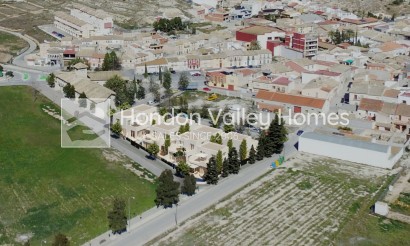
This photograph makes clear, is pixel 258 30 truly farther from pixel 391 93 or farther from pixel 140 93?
pixel 391 93

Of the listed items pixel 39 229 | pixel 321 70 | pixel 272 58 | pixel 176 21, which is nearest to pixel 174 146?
pixel 39 229

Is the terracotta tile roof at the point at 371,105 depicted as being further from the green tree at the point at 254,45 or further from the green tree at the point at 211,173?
the green tree at the point at 254,45

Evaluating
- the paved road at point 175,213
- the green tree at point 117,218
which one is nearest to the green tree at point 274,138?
the paved road at point 175,213

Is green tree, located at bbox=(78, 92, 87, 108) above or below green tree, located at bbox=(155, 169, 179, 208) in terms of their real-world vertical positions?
above

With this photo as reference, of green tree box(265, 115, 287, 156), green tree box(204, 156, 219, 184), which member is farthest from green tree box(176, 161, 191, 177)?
green tree box(265, 115, 287, 156)

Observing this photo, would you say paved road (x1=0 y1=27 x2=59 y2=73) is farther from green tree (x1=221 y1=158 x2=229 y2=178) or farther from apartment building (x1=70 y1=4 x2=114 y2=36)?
green tree (x1=221 y1=158 x2=229 y2=178)
